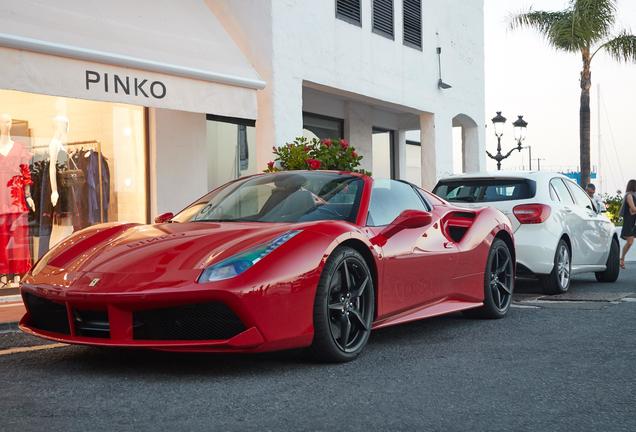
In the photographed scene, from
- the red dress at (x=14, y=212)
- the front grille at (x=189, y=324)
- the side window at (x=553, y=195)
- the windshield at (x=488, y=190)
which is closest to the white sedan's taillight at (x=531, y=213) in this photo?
the windshield at (x=488, y=190)

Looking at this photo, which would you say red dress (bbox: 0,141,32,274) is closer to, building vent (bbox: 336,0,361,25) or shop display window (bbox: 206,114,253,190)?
shop display window (bbox: 206,114,253,190)

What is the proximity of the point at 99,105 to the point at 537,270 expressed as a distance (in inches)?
248

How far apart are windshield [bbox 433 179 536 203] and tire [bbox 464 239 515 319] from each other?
2.12 metres

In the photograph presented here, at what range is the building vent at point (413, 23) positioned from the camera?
58.3ft

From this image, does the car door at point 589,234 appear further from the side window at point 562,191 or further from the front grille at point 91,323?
the front grille at point 91,323

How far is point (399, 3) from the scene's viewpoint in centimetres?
1744

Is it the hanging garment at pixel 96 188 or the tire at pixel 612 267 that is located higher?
the hanging garment at pixel 96 188

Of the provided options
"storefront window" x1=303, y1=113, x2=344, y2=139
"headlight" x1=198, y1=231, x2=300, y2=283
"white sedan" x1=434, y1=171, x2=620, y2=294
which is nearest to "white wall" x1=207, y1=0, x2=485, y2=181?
"storefront window" x1=303, y1=113, x2=344, y2=139

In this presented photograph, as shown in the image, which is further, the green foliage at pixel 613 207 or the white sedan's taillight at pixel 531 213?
the green foliage at pixel 613 207

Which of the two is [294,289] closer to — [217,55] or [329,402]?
[329,402]

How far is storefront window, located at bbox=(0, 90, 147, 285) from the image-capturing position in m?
10.8

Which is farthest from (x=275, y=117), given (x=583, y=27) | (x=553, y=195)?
(x=583, y=27)

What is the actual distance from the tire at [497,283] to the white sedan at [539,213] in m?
1.86

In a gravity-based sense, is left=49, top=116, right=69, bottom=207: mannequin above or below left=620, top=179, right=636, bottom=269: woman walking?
above
